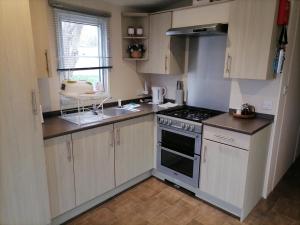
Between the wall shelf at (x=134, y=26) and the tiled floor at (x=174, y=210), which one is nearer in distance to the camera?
the tiled floor at (x=174, y=210)

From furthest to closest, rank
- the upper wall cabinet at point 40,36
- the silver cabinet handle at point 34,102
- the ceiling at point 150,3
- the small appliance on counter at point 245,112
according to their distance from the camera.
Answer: the ceiling at point 150,3 < the small appliance on counter at point 245,112 < the upper wall cabinet at point 40,36 < the silver cabinet handle at point 34,102

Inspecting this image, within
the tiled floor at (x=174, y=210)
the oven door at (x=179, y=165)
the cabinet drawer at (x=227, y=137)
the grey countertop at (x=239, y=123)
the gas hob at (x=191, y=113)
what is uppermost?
the grey countertop at (x=239, y=123)

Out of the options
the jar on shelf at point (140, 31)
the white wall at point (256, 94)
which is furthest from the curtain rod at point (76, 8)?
the white wall at point (256, 94)

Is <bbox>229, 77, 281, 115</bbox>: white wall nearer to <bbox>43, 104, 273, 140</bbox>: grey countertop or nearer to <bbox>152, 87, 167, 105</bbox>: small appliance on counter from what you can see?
<bbox>43, 104, 273, 140</bbox>: grey countertop

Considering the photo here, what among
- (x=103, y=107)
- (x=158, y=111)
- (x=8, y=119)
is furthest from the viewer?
(x=103, y=107)

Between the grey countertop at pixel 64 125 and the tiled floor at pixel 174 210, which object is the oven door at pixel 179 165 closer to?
the tiled floor at pixel 174 210

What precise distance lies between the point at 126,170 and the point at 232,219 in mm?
1233

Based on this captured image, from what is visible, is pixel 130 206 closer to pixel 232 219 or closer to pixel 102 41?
pixel 232 219

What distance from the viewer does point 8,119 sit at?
1594 mm

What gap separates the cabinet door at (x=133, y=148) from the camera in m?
2.51

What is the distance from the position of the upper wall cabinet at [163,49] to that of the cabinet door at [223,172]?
1135 mm

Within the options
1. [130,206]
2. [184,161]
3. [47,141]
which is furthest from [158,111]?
[47,141]

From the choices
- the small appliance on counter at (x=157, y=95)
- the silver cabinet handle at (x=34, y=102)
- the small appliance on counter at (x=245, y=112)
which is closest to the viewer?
the silver cabinet handle at (x=34, y=102)

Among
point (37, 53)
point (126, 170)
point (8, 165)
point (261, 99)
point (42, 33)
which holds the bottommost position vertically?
point (126, 170)
